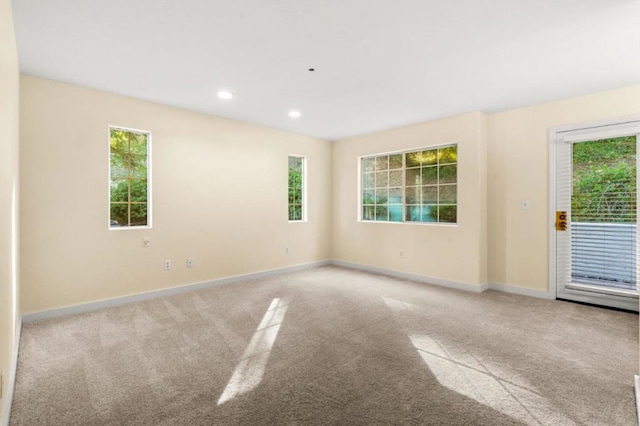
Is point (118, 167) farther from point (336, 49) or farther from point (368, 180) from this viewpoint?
point (368, 180)

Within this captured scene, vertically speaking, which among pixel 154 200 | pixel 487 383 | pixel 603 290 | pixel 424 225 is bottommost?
pixel 487 383

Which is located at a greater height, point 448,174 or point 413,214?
point 448,174

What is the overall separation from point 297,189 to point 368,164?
1.46 meters

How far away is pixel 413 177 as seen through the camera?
18.1ft

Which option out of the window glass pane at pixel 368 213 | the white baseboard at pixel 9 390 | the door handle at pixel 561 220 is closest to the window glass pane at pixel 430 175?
the window glass pane at pixel 368 213

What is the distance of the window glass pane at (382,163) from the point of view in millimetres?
5932

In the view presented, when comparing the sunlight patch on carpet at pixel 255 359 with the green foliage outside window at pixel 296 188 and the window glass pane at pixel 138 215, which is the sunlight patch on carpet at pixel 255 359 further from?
the green foliage outside window at pixel 296 188

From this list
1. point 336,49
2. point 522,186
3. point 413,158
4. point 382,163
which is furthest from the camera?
point 382,163

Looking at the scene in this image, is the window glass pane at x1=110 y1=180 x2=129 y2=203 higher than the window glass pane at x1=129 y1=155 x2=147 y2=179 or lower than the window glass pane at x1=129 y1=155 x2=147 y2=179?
lower

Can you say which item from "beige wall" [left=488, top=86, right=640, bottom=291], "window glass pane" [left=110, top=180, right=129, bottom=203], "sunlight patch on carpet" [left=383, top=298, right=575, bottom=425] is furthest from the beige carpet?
"window glass pane" [left=110, top=180, right=129, bottom=203]

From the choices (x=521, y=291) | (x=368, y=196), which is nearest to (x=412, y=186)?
(x=368, y=196)

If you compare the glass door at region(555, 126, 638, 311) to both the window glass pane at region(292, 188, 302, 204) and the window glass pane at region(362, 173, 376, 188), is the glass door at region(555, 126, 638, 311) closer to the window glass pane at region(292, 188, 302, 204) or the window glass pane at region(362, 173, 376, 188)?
the window glass pane at region(362, 173, 376, 188)

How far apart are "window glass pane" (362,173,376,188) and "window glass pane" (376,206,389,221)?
1.55ft

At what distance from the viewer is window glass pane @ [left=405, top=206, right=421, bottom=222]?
17.9 ft
